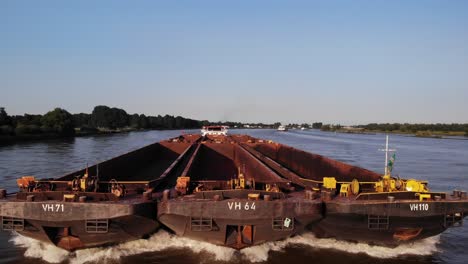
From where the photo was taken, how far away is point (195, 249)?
27.9 feet

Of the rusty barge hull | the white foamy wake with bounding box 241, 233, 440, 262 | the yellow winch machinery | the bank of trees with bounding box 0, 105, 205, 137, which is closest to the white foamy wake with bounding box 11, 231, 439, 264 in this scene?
the white foamy wake with bounding box 241, 233, 440, 262

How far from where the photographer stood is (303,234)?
9.30 m

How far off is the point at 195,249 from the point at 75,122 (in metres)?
152

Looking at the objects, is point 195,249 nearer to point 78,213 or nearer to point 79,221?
point 79,221

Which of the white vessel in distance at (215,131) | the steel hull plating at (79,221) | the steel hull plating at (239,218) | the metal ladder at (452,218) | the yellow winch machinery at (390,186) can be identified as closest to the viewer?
the steel hull plating at (79,221)

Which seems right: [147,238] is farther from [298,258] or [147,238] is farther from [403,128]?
[403,128]

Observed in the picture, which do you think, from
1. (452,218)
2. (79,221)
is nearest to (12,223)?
(79,221)

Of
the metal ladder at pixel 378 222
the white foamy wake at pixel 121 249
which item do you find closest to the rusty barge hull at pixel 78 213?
the white foamy wake at pixel 121 249

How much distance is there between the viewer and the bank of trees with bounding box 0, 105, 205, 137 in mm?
63188

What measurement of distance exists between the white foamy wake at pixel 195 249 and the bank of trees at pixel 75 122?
182 feet

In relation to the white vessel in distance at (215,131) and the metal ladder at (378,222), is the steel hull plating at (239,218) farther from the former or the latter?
the white vessel in distance at (215,131)

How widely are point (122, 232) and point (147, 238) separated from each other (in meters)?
1.32

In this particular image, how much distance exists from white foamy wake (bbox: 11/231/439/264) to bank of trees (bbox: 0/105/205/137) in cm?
5547

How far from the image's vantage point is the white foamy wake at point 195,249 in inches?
314
